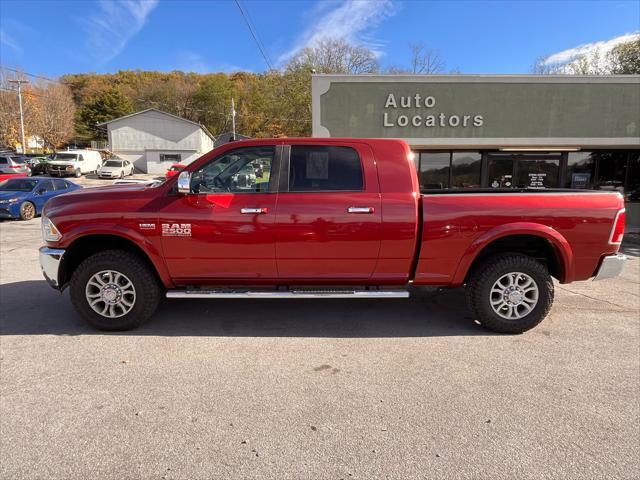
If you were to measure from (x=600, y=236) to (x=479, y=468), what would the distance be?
2.98m

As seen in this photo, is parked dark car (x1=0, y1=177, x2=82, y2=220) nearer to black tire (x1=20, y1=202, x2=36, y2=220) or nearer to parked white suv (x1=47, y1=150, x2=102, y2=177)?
black tire (x1=20, y1=202, x2=36, y2=220)

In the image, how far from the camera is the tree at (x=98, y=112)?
65.7 m

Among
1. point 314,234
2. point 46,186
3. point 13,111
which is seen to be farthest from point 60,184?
point 13,111

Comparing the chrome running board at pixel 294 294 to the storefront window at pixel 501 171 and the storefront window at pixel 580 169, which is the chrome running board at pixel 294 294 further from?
the storefront window at pixel 580 169

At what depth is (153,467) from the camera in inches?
91.7

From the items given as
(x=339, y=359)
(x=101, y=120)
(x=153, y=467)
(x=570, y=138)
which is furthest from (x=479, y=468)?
(x=101, y=120)

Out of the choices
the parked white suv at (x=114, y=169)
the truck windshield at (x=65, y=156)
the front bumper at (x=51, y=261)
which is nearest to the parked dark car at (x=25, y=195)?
the front bumper at (x=51, y=261)

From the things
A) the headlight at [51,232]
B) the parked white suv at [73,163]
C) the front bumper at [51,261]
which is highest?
the parked white suv at [73,163]

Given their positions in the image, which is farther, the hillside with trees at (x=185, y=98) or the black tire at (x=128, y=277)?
the hillside with trees at (x=185, y=98)

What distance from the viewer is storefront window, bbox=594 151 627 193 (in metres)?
13.0

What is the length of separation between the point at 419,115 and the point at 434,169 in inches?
78.9

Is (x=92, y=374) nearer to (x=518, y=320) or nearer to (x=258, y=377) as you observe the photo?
(x=258, y=377)

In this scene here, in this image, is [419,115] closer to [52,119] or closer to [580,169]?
[580,169]

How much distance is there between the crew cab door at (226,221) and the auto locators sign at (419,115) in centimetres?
824
